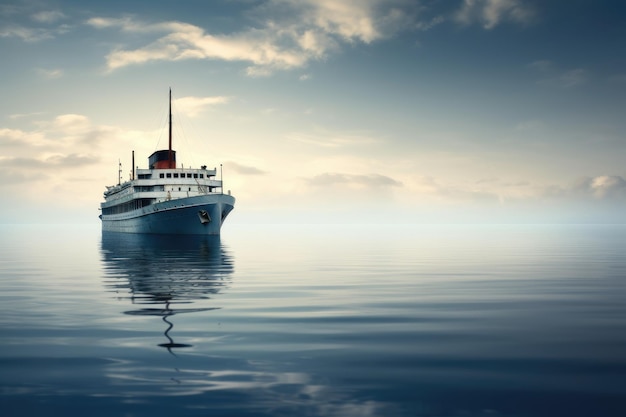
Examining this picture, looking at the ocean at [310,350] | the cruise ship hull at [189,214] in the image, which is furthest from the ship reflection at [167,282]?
the cruise ship hull at [189,214]

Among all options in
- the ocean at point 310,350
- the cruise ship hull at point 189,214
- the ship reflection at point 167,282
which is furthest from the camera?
the cruise ship hull at point 189,214

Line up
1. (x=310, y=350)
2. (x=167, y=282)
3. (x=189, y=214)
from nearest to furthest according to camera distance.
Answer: (x=310, y=350)
(x=167, y=282)
(x=189, y=214)

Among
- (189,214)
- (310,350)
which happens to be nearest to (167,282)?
(310,350)

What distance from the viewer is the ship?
227ft

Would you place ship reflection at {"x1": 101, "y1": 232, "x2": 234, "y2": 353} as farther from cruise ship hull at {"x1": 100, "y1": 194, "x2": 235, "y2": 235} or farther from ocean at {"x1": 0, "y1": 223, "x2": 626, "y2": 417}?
cruise ship hull at {"x1": 100, "y1": 194, "x2": 235, "y2": 235}

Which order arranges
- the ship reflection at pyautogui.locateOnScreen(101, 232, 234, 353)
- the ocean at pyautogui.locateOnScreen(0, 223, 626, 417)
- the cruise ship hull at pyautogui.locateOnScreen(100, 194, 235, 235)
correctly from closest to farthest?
the ocean at pyautogui.locateOnScreen(0, 223, 626, 417)
the ship reflection at pyautogui.locateOnScreen(101, 232, 234, 353)
the cruise ship hull at pyautogui.locateOnScreen(100, 194, 235, 235)

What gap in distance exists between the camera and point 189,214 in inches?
2721

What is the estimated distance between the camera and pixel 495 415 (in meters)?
6.80

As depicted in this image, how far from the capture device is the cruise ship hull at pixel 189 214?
2702 inches

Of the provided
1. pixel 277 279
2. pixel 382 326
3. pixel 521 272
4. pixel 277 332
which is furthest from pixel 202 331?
pixel 521 272

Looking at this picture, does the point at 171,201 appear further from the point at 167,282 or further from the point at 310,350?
the point at 310,350

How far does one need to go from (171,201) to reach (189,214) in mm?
2970

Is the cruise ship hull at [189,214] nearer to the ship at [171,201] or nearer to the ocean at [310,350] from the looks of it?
the ship at [171,201]

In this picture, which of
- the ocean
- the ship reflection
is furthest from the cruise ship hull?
the ocean
